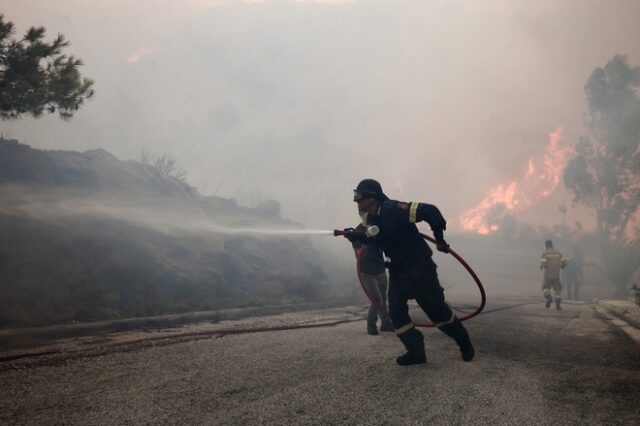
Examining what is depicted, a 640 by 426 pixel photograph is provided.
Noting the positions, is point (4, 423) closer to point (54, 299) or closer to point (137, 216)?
point (54, 299)

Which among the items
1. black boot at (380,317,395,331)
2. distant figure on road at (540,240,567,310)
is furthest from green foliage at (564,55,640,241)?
black boot at (380,317,395,331)

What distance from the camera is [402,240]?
13.8 feet

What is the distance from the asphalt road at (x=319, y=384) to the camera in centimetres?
266

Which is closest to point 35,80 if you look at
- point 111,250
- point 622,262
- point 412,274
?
point 111,250

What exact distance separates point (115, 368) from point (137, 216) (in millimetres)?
14074

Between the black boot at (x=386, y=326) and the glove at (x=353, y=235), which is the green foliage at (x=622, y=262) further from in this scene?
the glove at (x=353, y=235)

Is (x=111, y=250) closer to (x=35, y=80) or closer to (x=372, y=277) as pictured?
(x=35, y=80)

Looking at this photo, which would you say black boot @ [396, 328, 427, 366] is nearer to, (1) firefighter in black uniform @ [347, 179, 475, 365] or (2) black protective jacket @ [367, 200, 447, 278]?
(1) firefighter in black uniform @ [347, 179, 475, 365]

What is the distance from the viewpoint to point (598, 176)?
27.2m

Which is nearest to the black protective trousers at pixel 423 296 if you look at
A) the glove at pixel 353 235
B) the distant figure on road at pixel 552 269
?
the glove at pixel 353 235

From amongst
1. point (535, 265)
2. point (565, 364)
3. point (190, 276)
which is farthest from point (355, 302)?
point (535, 265)

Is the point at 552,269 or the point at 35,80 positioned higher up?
the point at 35,80

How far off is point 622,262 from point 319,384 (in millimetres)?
26491

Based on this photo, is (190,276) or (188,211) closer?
(190,276)
